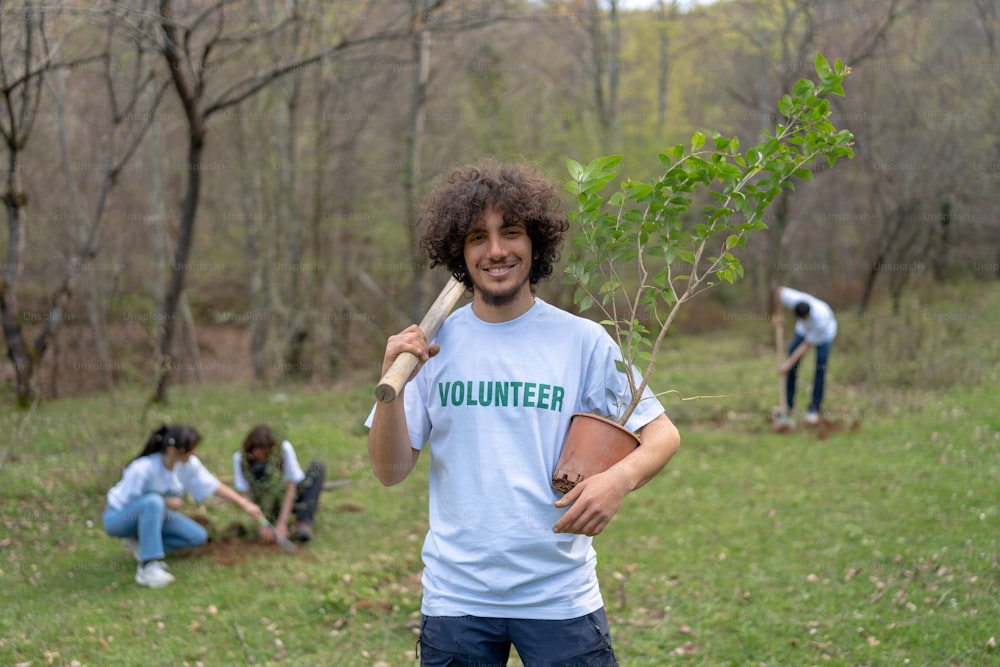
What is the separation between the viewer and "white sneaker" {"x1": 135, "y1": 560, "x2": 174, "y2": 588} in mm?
5605

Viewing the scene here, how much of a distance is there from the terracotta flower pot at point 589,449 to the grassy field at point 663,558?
1.44m

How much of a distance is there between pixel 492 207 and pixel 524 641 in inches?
44.6

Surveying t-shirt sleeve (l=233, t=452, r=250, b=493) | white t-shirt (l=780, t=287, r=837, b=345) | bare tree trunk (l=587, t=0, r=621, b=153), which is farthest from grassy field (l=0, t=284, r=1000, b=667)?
bare tree trunk (l=587, t=0, r=621, b=153)

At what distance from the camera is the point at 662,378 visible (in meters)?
13.4

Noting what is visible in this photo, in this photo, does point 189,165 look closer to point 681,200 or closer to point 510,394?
point 681,200

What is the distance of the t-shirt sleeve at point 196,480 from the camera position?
5871mm

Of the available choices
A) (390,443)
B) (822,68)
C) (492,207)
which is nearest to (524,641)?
(390,443)

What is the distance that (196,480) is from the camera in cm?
590

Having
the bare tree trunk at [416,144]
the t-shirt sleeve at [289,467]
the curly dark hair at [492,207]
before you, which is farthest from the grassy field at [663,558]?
the bare tree trunk at [416,144]

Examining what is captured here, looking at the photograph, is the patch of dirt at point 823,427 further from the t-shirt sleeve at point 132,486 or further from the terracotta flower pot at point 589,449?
the terracotta flower pot at point 589,449

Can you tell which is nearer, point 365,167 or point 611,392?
point 611,392

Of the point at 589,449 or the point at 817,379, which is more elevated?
the point at 589,449

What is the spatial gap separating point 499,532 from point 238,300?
2571 cm

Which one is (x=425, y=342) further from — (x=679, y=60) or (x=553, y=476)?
(x=679, y=60)
